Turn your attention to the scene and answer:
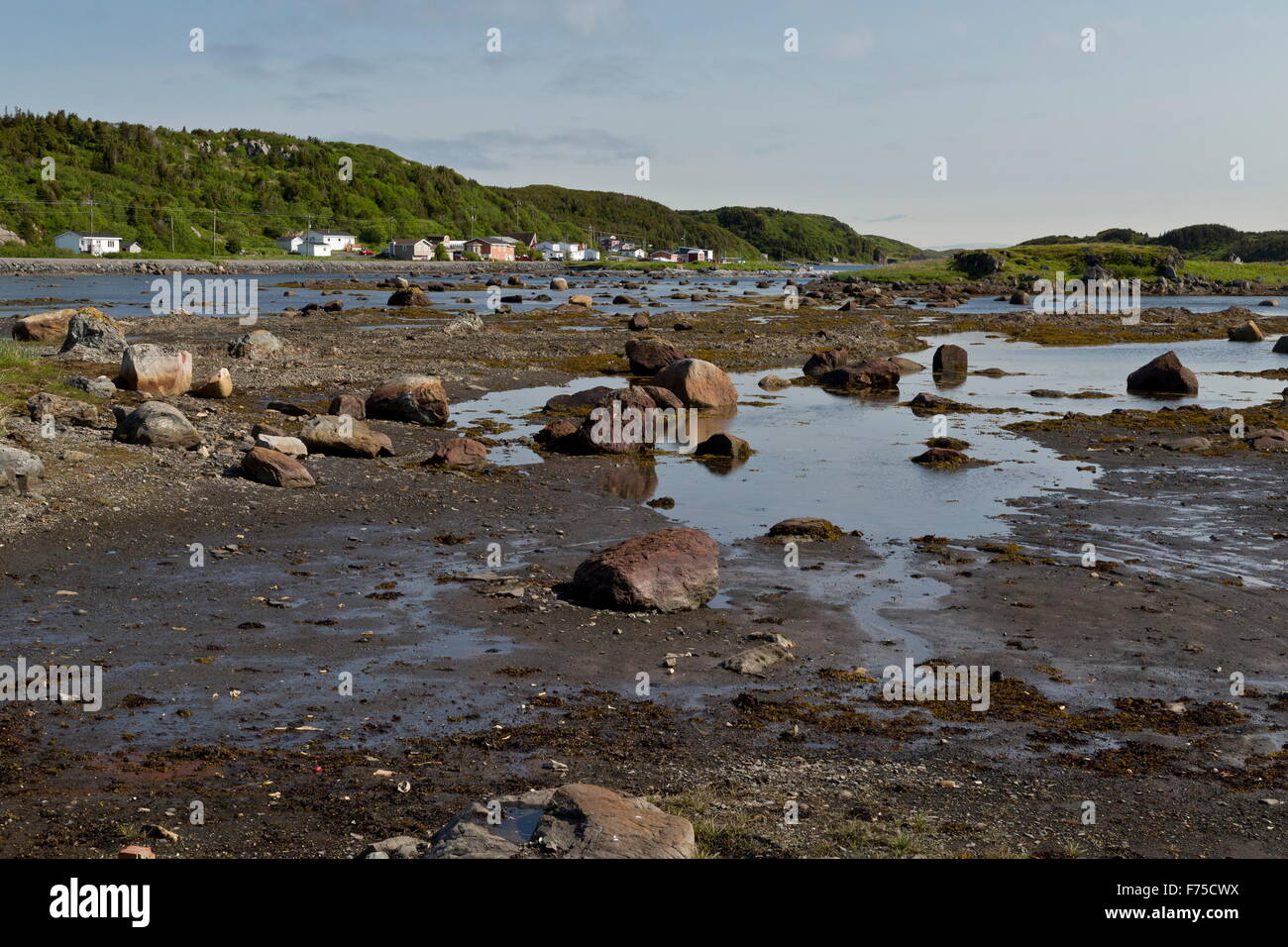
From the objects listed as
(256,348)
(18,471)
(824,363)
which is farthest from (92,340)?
(824,363)

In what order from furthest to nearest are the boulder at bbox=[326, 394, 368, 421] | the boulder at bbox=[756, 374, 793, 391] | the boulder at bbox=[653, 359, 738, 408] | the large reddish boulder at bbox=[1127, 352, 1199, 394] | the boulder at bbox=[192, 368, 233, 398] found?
→ the boulder at bbox=[756, 374, 793, 391]
the large reddish boulder at bbox=[1127, 352, 1199, 394]
the boulder at bbox=[653, 359, 738, 408]
the boulder at bbox=[192, 368, 233, 398]
the boulder at bbox=[326, 394, 368, 421]

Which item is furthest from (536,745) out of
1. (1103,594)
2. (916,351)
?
(916,351)

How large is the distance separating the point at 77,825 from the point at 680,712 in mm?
5801

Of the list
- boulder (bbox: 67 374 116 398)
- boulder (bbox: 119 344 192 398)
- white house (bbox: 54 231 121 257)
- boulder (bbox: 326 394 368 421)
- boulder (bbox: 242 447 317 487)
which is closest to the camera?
boulder (bbox: 242 447 317 487)

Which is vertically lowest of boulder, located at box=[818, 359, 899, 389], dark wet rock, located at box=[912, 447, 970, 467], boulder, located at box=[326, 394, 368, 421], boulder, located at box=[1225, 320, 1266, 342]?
dark wet rock, located at box=[912, 447, 970, 467]

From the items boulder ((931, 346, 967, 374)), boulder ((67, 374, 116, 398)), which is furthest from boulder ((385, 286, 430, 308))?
boulder ((67, 374, 116, 398))

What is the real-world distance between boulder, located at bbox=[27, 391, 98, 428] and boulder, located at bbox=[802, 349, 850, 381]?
2923 centimetres

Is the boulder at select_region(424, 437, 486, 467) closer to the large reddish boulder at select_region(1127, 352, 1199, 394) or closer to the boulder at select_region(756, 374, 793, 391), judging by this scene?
the boulder at select_region(756, 374, 793, 391)

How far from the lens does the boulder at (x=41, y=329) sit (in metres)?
46.3

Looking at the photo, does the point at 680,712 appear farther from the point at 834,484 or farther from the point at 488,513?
the point at 834,484

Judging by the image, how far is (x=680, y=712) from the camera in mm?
11977

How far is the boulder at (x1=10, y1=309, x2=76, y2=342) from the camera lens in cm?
4634

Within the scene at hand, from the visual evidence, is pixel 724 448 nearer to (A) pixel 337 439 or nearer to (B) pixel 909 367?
(A) pixel 337 439

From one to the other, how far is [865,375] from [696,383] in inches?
407
